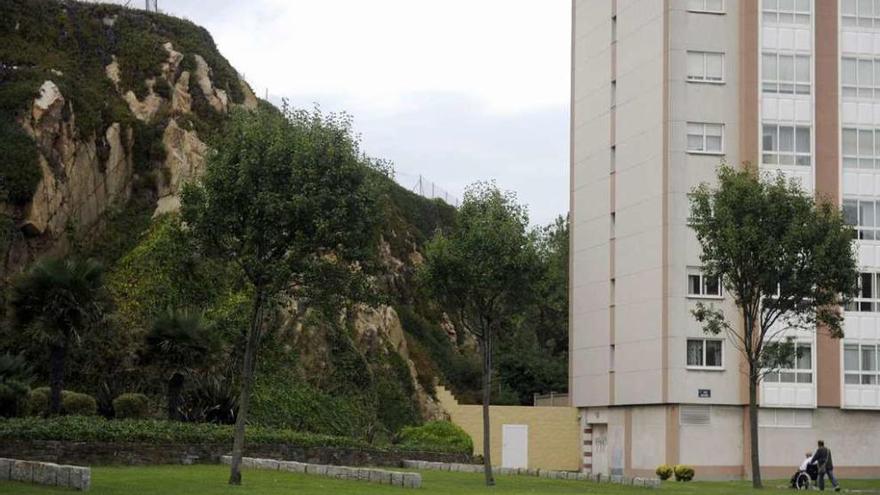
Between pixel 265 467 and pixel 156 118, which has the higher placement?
pixel 156 118

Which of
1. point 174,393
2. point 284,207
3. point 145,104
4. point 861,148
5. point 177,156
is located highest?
point 145,104

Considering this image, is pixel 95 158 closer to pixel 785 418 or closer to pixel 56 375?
pixel 56 375

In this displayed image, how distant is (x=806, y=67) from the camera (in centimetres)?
6391

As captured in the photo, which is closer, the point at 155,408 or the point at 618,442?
the point at 155,408

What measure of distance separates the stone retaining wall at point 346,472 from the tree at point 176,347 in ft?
18.3

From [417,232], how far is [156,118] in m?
30.2

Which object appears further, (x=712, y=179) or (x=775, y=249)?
(x=712, y=179)

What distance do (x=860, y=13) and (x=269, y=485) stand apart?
142ft

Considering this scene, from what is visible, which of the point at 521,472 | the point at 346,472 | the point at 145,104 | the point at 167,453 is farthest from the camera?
the point at 145,104

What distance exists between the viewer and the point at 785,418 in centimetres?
6250

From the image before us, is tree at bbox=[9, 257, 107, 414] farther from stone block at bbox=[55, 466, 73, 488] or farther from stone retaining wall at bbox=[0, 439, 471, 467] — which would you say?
stone block at bbox=[55, 466, 73, 488]

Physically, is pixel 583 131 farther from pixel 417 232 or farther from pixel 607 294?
pixel 417 232

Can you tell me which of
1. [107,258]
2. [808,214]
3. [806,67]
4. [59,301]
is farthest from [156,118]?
[808,214]

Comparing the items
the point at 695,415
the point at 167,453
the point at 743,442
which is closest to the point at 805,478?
the point at 743,442
